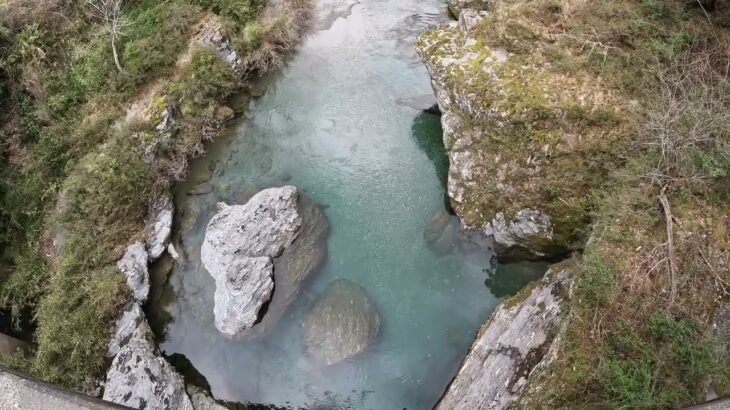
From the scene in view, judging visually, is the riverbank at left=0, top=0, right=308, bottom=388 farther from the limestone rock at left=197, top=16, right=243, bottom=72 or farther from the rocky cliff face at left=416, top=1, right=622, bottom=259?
the rocky cliff face at left=416, top=1, right=622, bottom=259

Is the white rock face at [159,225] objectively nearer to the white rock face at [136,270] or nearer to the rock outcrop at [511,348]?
the white rock face at [136,270]

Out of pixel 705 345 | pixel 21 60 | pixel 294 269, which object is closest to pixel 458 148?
pixel 294 269

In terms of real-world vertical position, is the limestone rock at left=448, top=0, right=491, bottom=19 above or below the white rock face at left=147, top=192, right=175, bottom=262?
above

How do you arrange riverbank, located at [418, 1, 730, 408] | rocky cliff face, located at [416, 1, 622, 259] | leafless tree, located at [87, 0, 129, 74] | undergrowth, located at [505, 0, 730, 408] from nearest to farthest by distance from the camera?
1. undergrowth, located at [505, 0, 730, 408]
2. riverbank, located at [418, 1, 730, 408]
3. rocky cliff face, located at [416, 1, 622, 259]
4. leafless tree, located at [87, 0, 129, 74]

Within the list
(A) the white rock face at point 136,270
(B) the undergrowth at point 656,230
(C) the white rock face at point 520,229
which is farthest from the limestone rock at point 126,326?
(B) the undergrowth at point 656,230

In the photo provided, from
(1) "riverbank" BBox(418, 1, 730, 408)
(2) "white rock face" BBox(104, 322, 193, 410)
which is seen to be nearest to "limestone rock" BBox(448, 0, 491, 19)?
(1) "riverbank" BBox(418, 1, 730, 408)

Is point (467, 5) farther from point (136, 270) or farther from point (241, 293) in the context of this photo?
point (136, 270)
